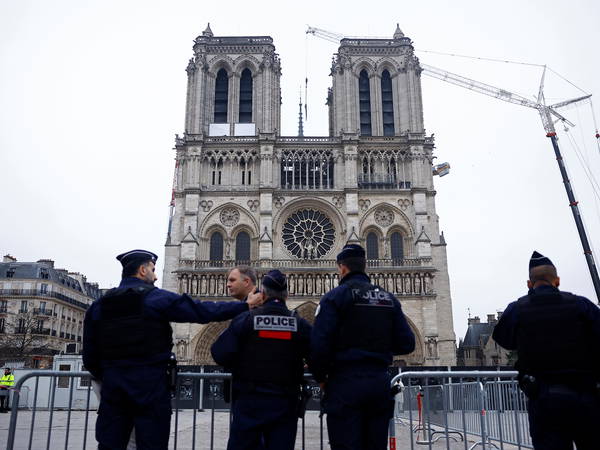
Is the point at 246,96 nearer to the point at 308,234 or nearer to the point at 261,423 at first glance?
the point at 308,234

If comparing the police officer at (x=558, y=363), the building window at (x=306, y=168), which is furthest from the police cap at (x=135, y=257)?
the building window at (x=306, y=168)

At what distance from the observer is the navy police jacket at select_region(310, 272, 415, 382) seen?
14.0 feet

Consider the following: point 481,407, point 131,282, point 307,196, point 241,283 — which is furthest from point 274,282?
point 307,196

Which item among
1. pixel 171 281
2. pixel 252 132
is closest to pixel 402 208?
pixel 252 132

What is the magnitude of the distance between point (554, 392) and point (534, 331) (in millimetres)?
473

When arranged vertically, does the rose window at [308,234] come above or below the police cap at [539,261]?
above

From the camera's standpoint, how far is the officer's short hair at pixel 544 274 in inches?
177

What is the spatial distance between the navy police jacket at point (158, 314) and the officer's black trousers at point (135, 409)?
10 centimetres

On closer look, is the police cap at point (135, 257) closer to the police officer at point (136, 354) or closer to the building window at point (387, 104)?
the police officer at point (136, 354)

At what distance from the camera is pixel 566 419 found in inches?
158

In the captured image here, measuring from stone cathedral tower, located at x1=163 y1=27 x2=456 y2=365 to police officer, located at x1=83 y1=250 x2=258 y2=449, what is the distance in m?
27.0

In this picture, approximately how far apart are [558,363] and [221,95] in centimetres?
3574

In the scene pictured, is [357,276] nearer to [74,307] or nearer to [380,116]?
[380,116]

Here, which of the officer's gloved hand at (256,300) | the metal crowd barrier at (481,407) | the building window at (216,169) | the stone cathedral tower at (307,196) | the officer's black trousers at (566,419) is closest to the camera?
the officer's black trousers at (566,419)
